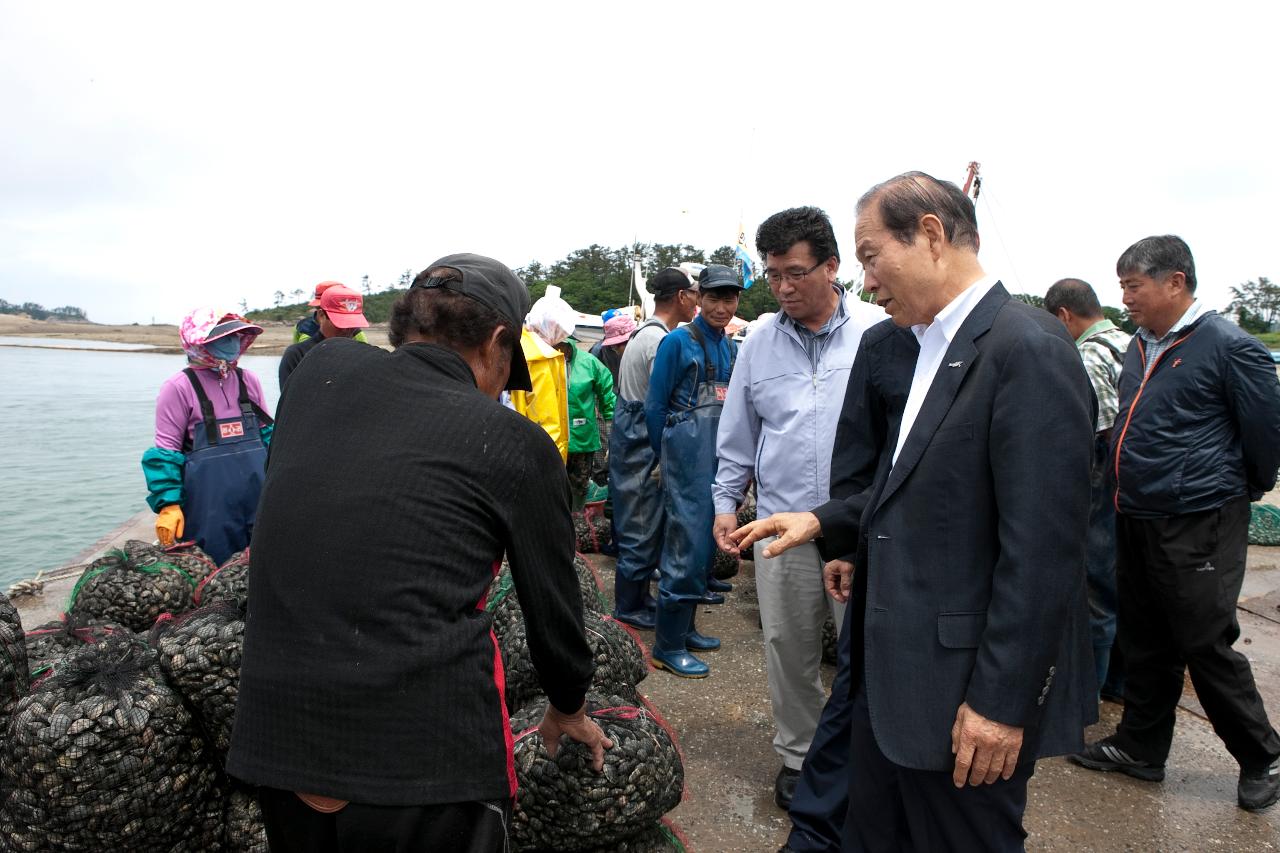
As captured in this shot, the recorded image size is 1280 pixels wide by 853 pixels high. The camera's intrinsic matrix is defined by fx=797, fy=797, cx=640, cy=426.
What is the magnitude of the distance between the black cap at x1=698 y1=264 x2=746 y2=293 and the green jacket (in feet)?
5.14

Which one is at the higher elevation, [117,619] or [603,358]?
[603,358]

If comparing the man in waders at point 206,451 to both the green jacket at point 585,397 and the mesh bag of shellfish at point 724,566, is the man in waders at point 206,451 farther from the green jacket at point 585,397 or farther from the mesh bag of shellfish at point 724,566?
the mesh bag of shellfish at point 724,566

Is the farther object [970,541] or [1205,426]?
[1205,426]

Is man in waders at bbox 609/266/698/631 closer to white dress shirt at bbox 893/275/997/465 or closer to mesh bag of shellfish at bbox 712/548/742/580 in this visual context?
mesh bag of shellfish at bbox 712/548/742/580

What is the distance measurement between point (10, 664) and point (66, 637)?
54 cm

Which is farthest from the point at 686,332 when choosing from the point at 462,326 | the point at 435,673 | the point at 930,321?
the point at 435,673

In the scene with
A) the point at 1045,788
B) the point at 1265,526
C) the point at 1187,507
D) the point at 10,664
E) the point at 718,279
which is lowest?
the point at 1265,526

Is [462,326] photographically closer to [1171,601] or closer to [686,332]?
[686,332]

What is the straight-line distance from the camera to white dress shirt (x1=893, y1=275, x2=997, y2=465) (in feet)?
5.58

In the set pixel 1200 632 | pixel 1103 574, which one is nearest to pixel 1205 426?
pixel 1200 632

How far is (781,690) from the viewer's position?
2.93 metres

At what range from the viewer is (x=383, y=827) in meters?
1.31

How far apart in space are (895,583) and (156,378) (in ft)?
86.8

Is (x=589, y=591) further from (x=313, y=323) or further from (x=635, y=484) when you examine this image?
(x=313, y=323)
